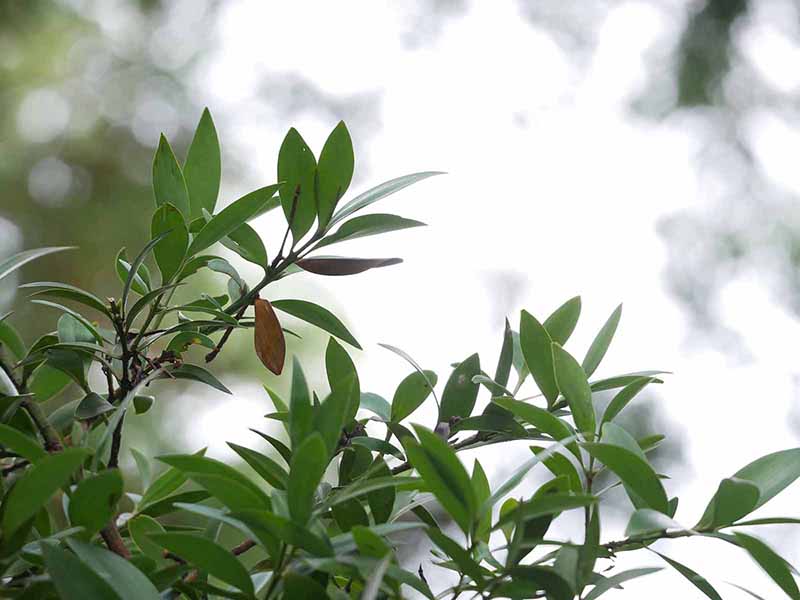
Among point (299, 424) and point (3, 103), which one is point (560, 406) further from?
point (3, 103)

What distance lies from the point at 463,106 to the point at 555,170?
1.38 ft

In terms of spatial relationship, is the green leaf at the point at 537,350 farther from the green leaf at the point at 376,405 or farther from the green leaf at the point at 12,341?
the green leaf at the point at 12,341

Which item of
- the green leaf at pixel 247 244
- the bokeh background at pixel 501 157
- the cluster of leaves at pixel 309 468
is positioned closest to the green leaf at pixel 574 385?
the cluster of leaves at pixel 309 468

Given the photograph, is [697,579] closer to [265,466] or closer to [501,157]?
[265,466]


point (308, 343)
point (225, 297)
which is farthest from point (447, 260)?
point (225, 297)

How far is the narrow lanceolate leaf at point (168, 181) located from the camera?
254mm

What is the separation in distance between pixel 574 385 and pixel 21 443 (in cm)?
14

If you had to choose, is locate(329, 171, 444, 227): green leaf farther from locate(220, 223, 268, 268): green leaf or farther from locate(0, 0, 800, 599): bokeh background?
locate(0, 0, 800, 599): bokeh background

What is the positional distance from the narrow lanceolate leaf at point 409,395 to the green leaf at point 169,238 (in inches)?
3.4

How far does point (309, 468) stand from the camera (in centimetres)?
17

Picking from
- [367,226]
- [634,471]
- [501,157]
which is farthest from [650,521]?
[501,157]

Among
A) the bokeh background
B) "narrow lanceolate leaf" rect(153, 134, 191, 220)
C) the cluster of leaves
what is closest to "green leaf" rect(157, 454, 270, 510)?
the cluster of leaves

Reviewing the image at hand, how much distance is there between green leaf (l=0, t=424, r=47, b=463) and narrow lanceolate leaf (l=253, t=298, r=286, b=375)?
0.09 meters

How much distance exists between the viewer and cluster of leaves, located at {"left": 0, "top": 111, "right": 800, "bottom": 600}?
17 centimetres
